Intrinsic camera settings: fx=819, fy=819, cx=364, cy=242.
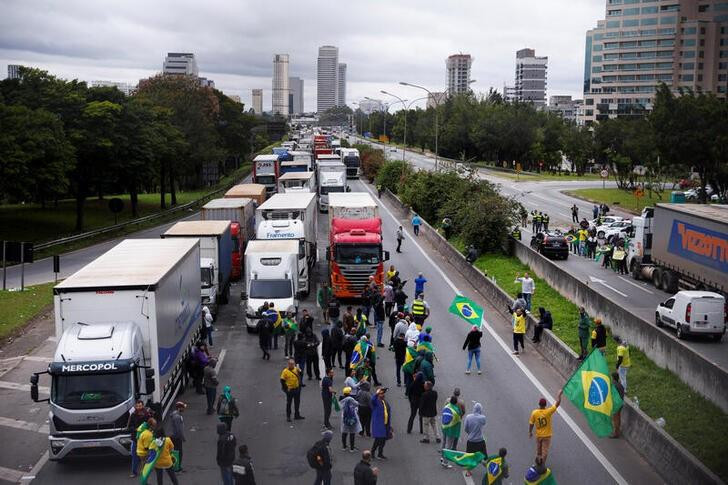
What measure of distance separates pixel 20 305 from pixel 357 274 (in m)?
13.3

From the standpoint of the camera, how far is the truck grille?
32.2 metres

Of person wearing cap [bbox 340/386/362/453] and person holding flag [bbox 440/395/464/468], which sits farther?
person wearing cap [bbox 340/386/362/453]

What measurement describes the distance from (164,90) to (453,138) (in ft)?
208

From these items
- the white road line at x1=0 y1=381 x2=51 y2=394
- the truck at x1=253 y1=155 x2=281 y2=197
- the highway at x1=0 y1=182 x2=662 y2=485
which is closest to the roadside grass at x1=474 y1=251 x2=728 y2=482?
the highway at x1=0 y1=182 x2=662 y2=485

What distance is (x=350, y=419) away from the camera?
54.9 feet

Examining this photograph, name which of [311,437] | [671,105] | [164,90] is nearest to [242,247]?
[311,437]

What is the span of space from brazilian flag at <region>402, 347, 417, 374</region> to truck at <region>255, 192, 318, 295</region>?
1196 cm

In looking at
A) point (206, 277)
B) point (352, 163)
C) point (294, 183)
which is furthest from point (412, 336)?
point (352, 163)

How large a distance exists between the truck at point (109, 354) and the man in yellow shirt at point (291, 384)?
8.69 feet

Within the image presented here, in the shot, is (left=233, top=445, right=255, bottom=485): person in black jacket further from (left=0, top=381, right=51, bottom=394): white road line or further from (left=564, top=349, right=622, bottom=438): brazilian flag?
(left=0, top=381, right=51, bottom=394): white road line

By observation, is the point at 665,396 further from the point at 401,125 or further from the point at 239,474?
the point at 401,125

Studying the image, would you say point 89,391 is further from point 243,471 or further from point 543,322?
point 543,322

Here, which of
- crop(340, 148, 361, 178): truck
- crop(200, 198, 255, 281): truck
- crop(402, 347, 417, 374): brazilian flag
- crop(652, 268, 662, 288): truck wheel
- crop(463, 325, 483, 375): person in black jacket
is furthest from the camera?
crop(340, 148, 361, 178): truck

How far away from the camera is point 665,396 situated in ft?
65.4
